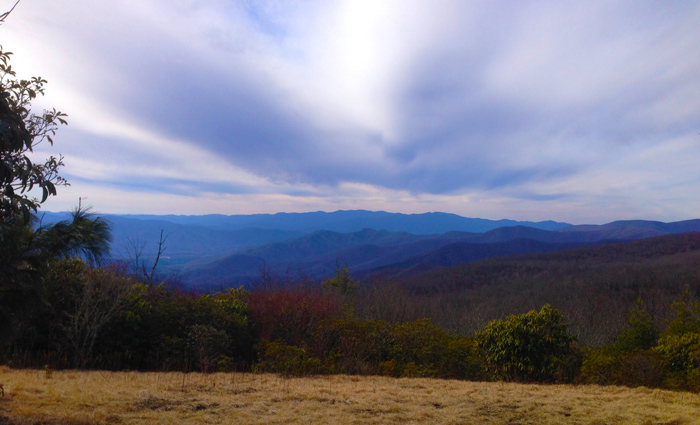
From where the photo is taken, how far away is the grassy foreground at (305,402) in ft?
18.0

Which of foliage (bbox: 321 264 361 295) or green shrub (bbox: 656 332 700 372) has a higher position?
green shrub (bbox: 656 332 700 372)

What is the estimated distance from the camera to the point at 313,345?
13.2 m

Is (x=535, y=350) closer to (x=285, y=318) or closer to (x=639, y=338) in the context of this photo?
(x=639, y=338)

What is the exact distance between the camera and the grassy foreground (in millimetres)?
5492

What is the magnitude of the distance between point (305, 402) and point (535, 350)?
21.7ft

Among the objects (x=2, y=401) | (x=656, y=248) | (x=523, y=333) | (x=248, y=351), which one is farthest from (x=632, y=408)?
(x=656, y=248)

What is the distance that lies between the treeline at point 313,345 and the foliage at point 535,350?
26mm

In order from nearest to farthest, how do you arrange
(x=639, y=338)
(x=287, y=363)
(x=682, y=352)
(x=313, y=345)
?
1. (x=682, y=352)
2. (x=287, y=363)
3. (x=639, y=338)
4. (x=313, y=345)

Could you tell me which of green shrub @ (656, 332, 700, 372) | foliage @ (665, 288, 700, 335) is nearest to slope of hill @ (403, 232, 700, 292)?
foliage @ (665, 288, 700, 335)

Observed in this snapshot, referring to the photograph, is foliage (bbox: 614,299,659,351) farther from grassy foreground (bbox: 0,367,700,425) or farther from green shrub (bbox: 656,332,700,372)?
grassy foreground (bbox: 0,367,700,425)

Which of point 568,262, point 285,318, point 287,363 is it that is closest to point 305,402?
point 287,363

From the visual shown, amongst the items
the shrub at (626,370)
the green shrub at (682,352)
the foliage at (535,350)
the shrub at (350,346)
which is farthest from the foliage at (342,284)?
the green shrub at (682,352)

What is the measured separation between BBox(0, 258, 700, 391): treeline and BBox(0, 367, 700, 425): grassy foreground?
1393mm

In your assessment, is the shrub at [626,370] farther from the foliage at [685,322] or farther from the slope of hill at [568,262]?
the slope of hill at [568,262]
